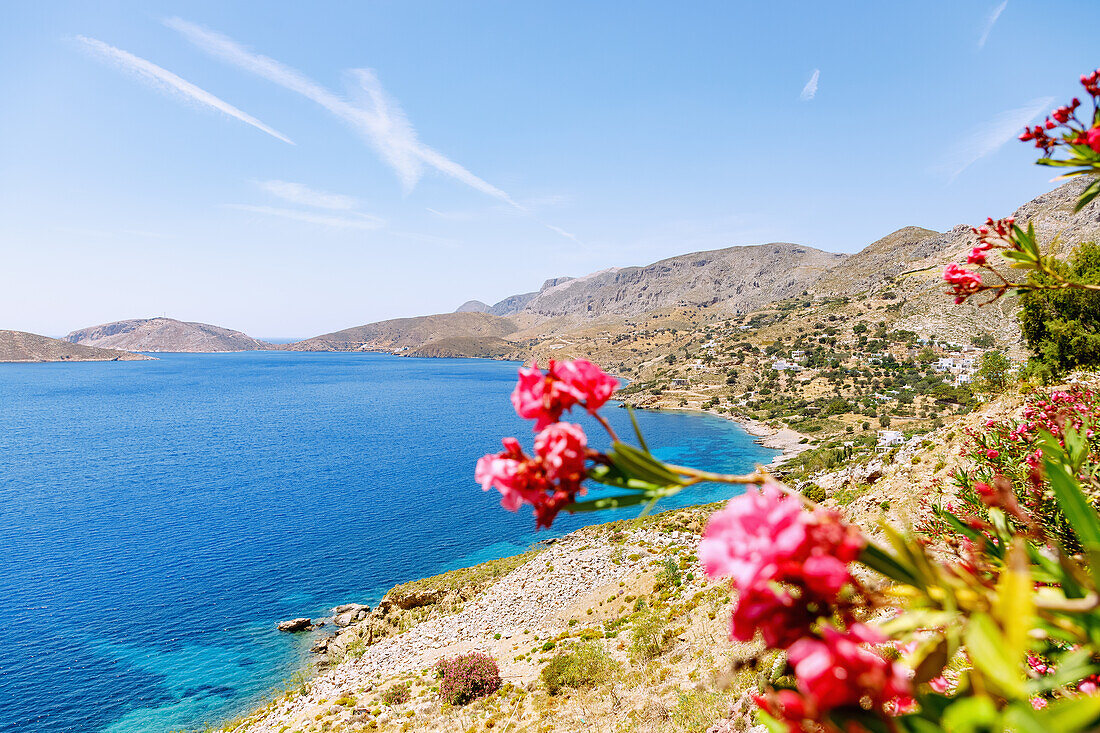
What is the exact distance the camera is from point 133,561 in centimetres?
3459

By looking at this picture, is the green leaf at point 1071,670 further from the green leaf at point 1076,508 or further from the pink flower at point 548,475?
the pink flower at point 548,475

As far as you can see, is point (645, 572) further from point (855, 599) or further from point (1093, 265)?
point (855, 599)

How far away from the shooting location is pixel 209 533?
3953 cm

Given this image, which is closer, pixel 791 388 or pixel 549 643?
pixel 549 643

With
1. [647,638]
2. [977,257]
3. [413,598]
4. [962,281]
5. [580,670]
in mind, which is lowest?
[413,598]

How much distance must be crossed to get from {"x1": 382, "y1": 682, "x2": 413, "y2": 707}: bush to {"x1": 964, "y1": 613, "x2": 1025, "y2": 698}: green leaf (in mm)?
20311

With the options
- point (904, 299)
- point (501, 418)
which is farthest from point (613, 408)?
point (904, 299)

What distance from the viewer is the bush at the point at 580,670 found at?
1495cm

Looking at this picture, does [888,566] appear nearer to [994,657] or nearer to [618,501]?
[994,657]

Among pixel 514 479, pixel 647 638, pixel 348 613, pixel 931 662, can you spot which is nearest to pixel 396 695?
pixel 647 638

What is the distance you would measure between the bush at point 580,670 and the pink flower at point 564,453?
1607 cm

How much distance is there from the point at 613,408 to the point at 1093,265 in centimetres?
8489

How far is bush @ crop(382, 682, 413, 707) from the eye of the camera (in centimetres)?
1694

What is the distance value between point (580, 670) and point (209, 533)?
123 ft
